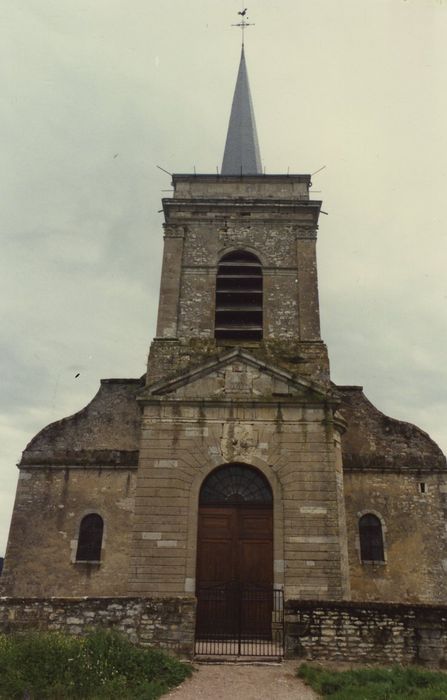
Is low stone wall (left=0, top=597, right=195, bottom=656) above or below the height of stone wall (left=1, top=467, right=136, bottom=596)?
below

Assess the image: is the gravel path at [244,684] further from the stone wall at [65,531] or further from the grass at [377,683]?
the stone wall at [65,531]

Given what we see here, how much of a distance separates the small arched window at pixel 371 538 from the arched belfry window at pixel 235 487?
3.89 m

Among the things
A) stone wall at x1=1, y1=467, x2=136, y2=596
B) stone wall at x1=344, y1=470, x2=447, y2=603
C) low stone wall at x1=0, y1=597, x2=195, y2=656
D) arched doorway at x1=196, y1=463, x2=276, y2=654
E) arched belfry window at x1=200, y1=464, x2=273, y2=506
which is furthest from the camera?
stone wall at x1=1, y1=467, x2=136, y2=596

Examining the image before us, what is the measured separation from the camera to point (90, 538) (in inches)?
615

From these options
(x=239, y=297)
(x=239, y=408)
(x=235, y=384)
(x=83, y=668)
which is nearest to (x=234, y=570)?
(x=239, y=408)

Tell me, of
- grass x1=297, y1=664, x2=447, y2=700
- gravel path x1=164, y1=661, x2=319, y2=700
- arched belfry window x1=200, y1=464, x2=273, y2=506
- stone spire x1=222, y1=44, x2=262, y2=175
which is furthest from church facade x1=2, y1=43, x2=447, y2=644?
stone spire x1=222, y1=44, x2=262, y2=175

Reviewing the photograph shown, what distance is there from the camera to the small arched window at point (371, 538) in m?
15.3

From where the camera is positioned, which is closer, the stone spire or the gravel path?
the gravel path

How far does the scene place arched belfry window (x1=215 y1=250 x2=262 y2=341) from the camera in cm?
1625

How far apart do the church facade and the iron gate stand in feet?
0.73

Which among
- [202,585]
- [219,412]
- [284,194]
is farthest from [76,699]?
[284,194]

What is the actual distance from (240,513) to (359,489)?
14.4 feet

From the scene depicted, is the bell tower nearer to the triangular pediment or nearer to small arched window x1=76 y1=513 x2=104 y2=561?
the triangular pediment

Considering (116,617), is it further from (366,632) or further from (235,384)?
(235,384)
